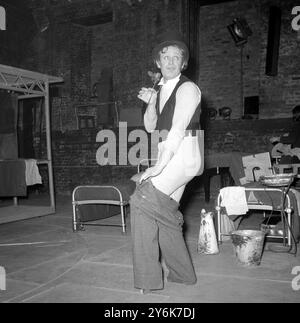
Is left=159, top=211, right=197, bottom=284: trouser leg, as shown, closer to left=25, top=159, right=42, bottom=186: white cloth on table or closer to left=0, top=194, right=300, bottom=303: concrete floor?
left=0, top=194, right=300, bottom=303: concrete floor

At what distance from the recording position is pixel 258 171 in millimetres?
5602

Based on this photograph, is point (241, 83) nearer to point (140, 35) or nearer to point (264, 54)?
point (264, 54)

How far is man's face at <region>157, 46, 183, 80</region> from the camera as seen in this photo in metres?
2.58

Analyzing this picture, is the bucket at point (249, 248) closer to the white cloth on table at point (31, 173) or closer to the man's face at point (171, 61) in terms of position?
the man's face at point (171, 61)

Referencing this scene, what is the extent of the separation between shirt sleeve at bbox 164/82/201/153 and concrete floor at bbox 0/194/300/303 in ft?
3.55

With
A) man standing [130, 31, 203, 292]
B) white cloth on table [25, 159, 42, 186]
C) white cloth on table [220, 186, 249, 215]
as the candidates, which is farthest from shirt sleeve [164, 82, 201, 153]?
white cloth on table [25, 159, 42, 186]

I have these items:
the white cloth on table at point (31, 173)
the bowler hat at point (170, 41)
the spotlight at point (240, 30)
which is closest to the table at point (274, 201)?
the bowler hat at point (170, 41)

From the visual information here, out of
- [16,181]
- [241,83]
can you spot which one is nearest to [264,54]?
[241,83]

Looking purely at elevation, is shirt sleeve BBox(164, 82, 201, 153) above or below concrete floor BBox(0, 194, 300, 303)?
above

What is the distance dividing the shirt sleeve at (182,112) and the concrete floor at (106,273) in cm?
108

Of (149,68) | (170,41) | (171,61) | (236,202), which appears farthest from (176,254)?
(149,68)

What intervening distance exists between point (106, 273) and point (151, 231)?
1.02 meters

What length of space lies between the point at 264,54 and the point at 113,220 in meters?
6.23

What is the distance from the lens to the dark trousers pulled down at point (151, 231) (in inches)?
97.9
